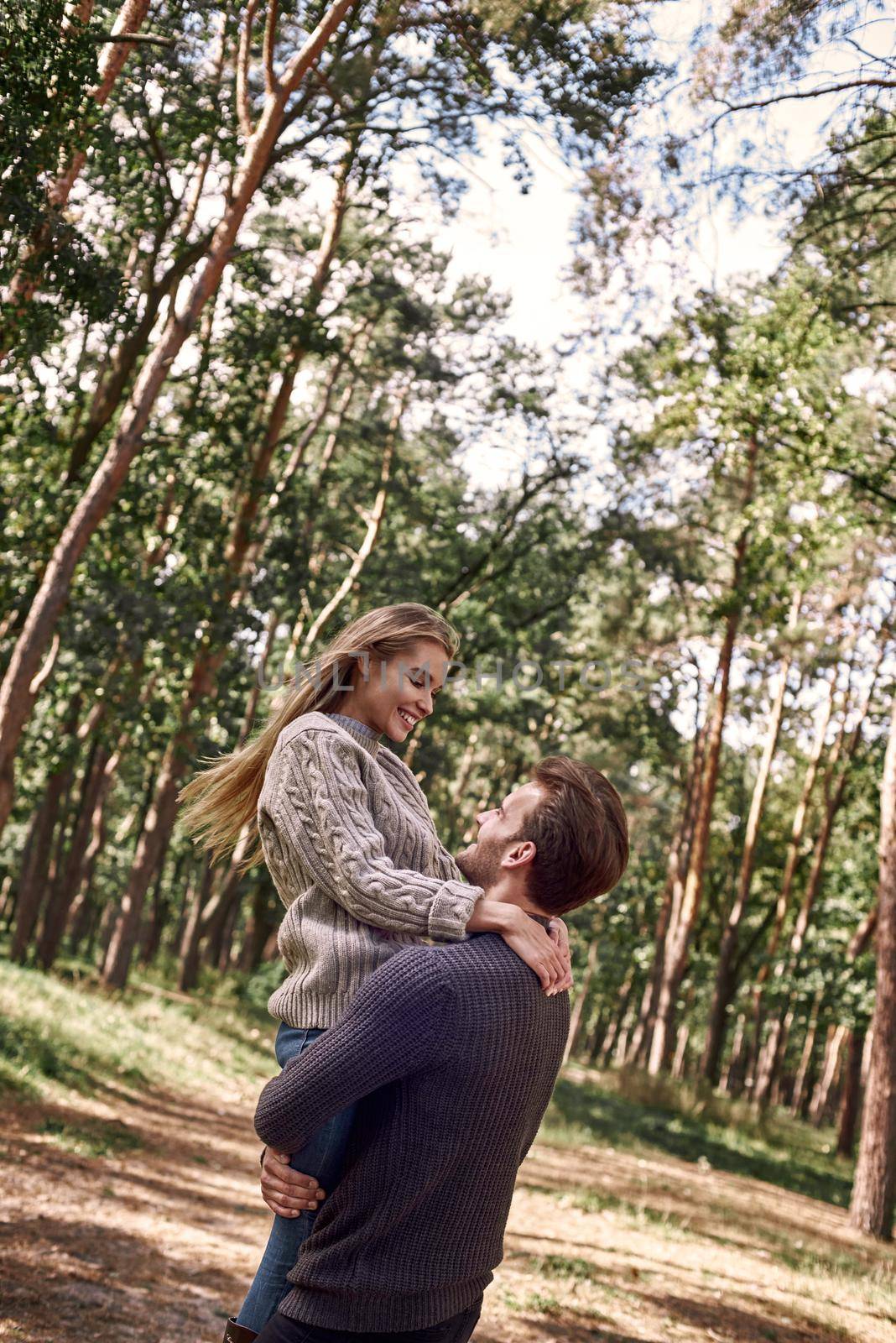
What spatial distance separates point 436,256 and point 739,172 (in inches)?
422

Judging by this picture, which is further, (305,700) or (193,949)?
(193,949)

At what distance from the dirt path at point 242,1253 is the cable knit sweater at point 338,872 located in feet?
11.2

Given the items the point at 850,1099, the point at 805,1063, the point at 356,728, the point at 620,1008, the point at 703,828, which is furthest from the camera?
the point at 620,1008

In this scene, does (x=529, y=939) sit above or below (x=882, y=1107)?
above

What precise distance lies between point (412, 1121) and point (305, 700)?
44.7 inches

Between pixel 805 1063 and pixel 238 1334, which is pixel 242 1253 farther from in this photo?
pixel 805 1063

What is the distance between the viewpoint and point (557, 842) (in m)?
2.36

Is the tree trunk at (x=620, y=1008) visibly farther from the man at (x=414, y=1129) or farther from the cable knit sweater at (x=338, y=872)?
the man at (x=414, y=1129)

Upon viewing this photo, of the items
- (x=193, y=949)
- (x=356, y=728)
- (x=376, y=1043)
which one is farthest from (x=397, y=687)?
(x=193, y=949)

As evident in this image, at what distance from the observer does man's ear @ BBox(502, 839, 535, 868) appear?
238 centimetres

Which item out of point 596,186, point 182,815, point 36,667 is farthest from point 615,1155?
point 182,815

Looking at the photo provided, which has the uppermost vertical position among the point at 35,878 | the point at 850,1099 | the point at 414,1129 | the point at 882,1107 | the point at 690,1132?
the point at 414,1129

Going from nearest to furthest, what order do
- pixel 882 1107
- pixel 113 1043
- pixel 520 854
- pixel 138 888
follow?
1. pixel 520 854
2. pixel 882 1107
3. pixel 113 1043
4. pixel 138 888

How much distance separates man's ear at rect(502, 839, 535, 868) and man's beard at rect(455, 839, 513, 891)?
2 cm
